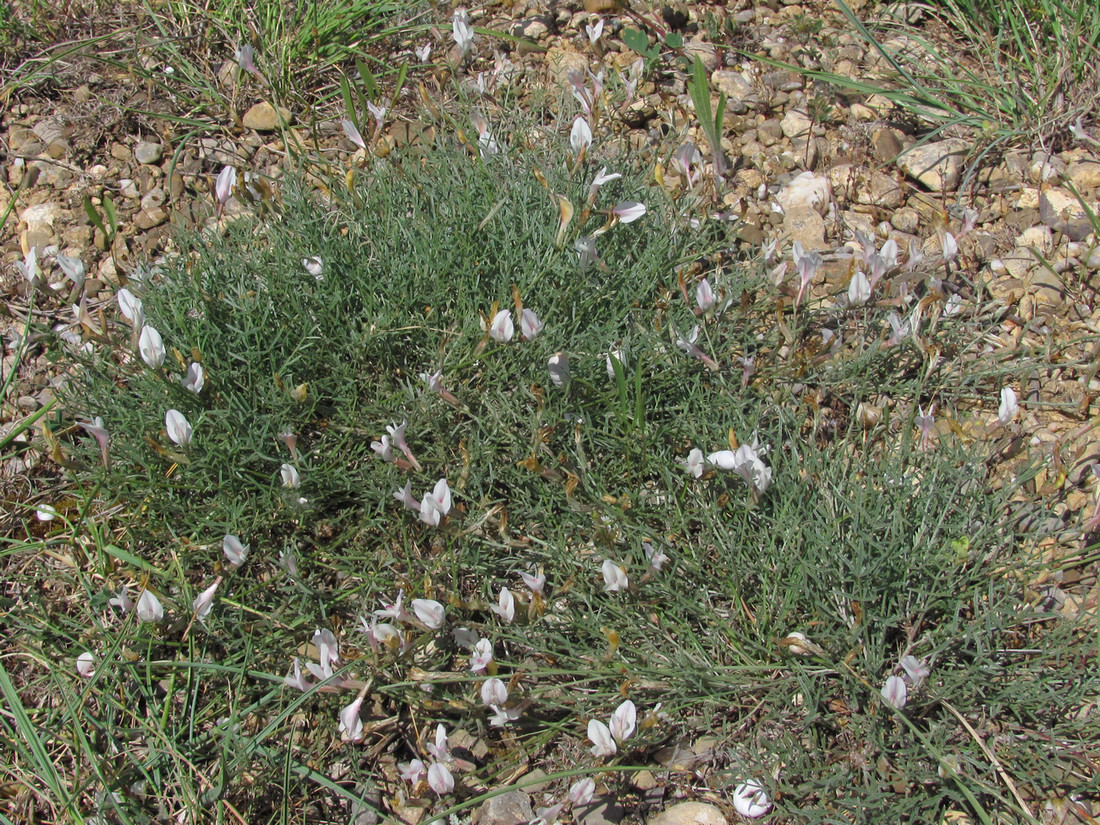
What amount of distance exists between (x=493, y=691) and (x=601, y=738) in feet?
0.75

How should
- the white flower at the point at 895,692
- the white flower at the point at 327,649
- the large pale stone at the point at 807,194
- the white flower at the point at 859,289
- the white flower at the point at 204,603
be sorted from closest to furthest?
the white flower at the point at 895,692 < the white flower at the point at 327,649 < the white flower at the point at 204,603 < the white flower at the point at 859,289 < the large pale stone at the point at 807,194

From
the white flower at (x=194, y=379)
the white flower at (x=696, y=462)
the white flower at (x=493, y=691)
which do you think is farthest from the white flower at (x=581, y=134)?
the white flower at (x=493, y=691)

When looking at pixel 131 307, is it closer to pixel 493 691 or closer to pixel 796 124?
pixel 493 691

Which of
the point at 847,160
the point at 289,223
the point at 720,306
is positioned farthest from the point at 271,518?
the point at 847,160

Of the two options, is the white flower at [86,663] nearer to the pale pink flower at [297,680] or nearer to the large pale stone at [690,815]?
the pale pink flower at [297,680]

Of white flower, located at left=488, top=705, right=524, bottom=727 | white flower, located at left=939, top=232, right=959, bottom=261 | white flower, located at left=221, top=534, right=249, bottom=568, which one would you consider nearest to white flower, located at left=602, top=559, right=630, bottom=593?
white flower, located at left=488, top=705, right=524, bottom=727

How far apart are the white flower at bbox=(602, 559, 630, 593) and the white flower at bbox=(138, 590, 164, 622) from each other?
94 centimetres

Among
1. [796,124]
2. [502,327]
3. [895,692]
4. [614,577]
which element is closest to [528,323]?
[502,327]

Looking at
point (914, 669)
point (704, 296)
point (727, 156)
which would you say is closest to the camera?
point (914, 669)

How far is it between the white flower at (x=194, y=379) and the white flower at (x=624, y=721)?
1.18 m

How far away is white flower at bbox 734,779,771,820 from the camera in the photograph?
1698mm

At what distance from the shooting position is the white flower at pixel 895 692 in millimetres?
1637

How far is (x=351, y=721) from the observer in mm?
1713

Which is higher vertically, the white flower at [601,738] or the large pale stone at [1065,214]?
the large pale stone at [1065,214]
